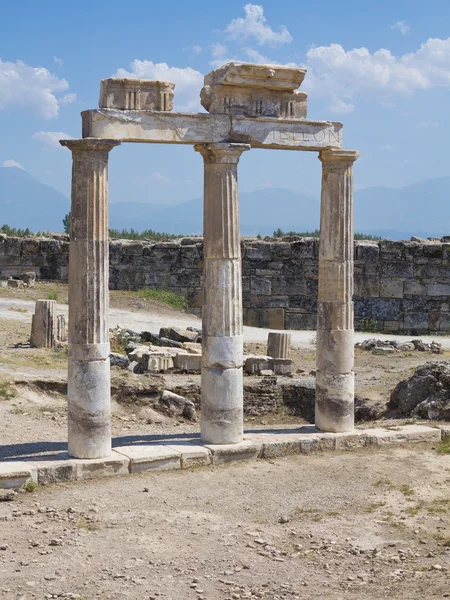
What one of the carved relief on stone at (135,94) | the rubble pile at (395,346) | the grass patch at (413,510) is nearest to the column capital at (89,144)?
the carved relief on stone at (135,94)

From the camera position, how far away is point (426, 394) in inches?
613

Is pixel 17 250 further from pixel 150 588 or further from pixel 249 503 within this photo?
pixel 150 588

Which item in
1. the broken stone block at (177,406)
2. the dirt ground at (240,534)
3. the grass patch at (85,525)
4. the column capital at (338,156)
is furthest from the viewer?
the broken stone block at (177,406)

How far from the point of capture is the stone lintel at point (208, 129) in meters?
11.8

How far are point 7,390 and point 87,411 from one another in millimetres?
4086

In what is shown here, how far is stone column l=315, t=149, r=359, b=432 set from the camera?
44.3ft

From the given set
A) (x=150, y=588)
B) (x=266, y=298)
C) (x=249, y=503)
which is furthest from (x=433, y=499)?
(x=266, y=298)

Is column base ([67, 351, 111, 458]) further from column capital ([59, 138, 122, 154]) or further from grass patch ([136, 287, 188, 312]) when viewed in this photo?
grass patch ([136, 287, 188, 312])

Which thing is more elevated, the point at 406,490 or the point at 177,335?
the point at 177,335

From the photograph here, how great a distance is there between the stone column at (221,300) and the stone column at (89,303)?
158cm

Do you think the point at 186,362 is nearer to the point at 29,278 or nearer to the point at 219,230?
the point at 219,230

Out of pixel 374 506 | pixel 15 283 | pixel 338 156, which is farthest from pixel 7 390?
pixel 15 283

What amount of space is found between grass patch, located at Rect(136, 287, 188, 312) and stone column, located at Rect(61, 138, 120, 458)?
14886 mm

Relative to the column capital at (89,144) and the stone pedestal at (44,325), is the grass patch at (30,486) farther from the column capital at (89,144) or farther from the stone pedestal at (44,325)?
the stone pedestal at (44,325)
